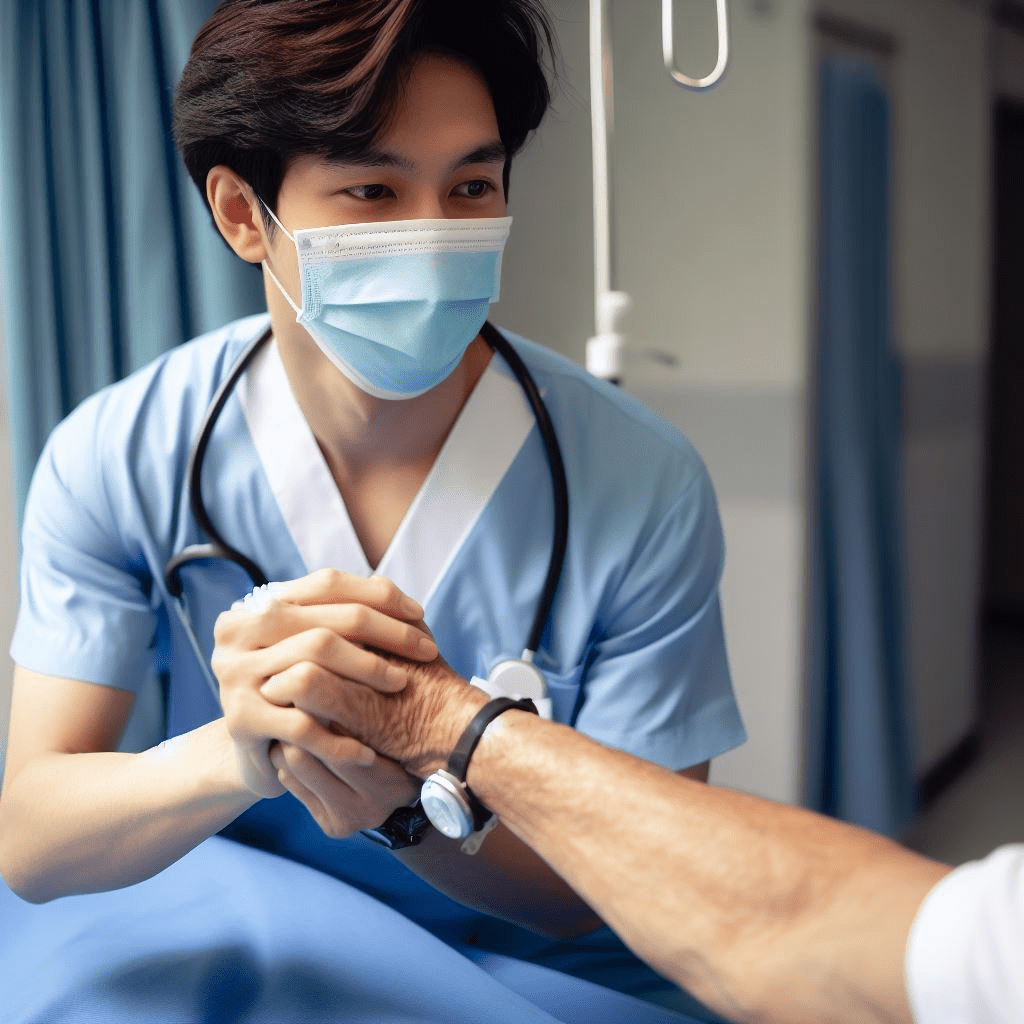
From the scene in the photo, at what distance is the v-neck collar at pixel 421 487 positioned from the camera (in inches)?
46.3

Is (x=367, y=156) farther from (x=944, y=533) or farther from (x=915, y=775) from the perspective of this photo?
(x=944, y=533)

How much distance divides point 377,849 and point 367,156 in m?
0.70

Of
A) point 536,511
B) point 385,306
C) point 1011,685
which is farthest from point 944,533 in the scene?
point 385,306

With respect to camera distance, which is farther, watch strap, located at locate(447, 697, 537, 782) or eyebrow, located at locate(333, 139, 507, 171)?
eyebrow, located at locate(333, 139, 507, 171)

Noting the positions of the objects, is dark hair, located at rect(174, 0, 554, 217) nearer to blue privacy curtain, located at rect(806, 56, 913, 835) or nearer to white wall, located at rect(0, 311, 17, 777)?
white wall, located at rect(0, 311, 17, 777)

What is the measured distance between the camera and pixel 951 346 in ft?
10.3

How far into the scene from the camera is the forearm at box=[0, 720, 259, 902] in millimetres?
979

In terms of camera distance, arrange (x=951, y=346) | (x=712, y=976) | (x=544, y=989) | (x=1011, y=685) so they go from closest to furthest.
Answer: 1. (x=712, y=976)
2. (x=544, y=989)
3. (x=951, y=346)
4. (x=1011, y=685)

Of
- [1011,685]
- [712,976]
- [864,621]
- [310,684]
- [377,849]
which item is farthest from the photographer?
[1011,685]

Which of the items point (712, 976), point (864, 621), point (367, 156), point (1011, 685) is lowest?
point (1011, 685)

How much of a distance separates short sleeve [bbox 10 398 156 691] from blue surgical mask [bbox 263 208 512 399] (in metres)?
0.28

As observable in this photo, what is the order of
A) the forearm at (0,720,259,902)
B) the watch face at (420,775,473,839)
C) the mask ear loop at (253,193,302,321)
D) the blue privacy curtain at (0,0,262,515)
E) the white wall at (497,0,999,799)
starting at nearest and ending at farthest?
the watch face at (420,775,473,839)
the forearm at (0,720,259,902)
the mask ear loop at (253,193,302,321)
the blue privacy curtain at (0,0,262,515)
the white wall at (497,0,999,799)

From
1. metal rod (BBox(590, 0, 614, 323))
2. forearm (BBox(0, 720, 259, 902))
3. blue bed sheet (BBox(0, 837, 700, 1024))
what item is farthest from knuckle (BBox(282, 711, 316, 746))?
metal rod (BBox(590, 0, 614, 323))

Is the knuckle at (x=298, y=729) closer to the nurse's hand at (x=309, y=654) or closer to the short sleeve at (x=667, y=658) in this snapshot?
the nurse's hand at (x=309, y=654)
